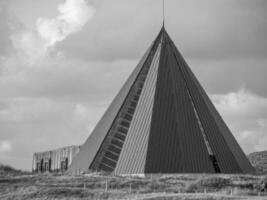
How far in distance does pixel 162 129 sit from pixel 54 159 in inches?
1223

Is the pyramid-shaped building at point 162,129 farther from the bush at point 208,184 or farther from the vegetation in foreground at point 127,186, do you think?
the bush at point 208,184

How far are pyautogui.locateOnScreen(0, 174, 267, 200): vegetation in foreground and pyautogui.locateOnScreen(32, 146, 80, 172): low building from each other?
24.9m

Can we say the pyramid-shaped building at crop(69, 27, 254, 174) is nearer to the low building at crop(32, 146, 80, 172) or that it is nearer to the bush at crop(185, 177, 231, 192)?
the bush at crop(185, 177, 231, 192)

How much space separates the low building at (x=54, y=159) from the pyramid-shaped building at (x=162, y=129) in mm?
15035

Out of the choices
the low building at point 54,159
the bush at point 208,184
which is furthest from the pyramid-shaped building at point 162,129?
the low building at point 54,159

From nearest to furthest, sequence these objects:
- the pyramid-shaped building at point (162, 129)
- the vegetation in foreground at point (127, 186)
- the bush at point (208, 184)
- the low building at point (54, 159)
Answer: the vegetation in foreground at point (127, 186)
the bush at point (208, 184)
the pyramid-shaped building at point (162, 129)
the low building at point (54, 159)

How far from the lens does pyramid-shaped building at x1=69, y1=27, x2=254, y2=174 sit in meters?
68.6

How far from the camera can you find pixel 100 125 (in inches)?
3039

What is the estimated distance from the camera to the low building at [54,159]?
92838mm

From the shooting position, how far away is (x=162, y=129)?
6981 cm

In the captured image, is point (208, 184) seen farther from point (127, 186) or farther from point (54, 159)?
point (54, 159)

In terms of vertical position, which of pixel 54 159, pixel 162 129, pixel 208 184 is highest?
pixel 54 159

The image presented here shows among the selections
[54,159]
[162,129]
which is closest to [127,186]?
[162,129]

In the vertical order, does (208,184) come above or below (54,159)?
below
